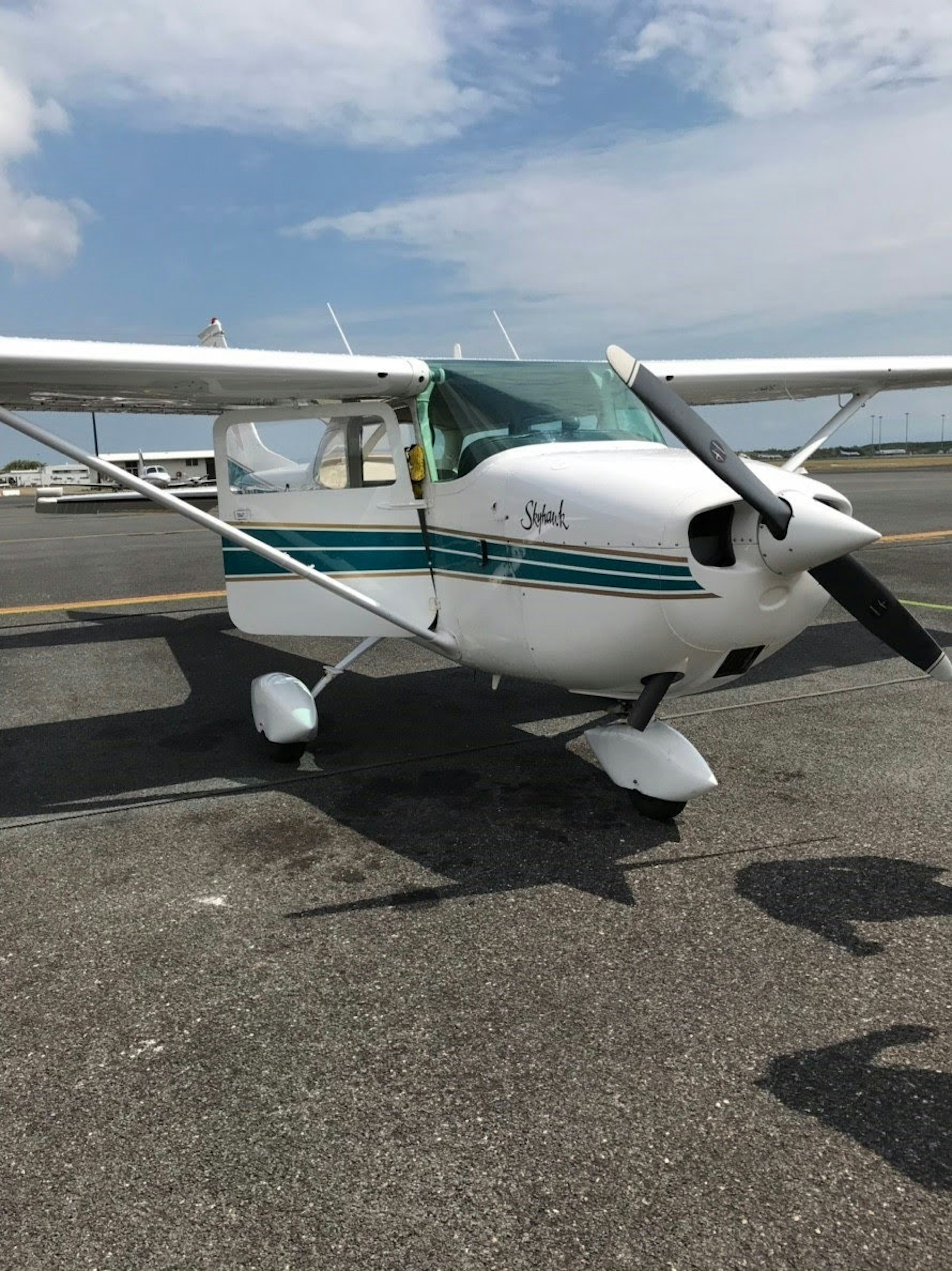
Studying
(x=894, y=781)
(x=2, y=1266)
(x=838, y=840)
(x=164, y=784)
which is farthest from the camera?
(x=164, y=784)

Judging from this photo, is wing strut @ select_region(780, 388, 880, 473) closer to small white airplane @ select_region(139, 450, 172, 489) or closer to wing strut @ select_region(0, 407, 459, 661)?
wing strut @ select_region(0, 407, 459, 661)

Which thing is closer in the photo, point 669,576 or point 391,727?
point 669,576

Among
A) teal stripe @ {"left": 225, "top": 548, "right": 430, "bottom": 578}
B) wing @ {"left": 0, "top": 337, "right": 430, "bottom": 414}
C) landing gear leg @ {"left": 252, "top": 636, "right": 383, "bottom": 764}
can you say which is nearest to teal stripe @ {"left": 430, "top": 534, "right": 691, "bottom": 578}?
teal stripe @ {"left": 225, "top": 548, "right": 430, "bottom": 578}

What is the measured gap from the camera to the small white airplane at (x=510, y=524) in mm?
3799

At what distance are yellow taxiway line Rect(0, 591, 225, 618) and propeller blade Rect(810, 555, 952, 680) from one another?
9.17 meters

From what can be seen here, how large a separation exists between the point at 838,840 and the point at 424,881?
1.82 metres

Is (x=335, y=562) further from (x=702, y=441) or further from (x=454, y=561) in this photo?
(x=702, y=441)

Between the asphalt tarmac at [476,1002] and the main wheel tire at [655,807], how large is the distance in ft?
0.33

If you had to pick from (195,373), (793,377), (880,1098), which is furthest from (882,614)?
(793,377)

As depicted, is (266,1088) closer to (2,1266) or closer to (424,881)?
(2,1266)

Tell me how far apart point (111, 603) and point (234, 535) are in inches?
295

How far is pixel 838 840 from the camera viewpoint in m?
4.15

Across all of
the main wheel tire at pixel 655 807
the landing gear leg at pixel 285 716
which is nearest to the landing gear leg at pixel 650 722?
the main wheel tire at pixel 655 807

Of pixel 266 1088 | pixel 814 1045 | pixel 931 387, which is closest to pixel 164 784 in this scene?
pixel 266 1088
